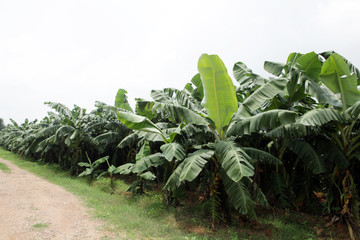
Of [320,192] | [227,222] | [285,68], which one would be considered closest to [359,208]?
[320,192]

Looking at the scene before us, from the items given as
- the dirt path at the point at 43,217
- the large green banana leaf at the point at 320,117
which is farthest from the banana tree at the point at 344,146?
the dirt path at the point at 43,217

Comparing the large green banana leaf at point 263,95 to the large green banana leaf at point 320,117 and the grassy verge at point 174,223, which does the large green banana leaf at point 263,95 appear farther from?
the grassy verge at point 174,223

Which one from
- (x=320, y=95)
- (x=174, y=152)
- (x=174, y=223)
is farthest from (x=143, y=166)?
(x=320, y=95)

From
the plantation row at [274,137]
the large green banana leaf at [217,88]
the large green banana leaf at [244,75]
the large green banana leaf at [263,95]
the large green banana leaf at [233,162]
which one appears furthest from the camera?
the large green banana leaf at [244,75]

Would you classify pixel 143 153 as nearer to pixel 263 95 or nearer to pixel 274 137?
pixel 274 137

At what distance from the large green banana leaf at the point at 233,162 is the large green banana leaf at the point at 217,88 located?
0.92m

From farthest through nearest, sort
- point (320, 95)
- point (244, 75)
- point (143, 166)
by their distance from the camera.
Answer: point (244, 75), point (143, 166), point (320, 95)

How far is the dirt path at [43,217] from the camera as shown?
514 cm

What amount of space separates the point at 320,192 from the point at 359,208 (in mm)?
2358

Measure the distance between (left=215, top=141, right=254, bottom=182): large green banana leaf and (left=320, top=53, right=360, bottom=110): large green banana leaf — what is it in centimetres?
279

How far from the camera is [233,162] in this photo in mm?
4574

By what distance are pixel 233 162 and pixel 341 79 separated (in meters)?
3.30

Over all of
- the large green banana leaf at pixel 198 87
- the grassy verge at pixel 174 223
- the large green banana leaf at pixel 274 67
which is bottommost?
the grassy verge at pixel 174 223

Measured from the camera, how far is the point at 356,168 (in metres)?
Answer: 5.98
